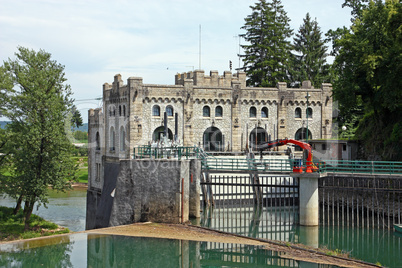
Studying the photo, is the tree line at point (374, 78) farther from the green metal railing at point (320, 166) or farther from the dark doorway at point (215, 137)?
the dark doorway at point (215, 137)

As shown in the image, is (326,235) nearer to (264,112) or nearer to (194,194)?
(194,194)

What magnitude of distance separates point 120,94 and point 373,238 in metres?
28.5

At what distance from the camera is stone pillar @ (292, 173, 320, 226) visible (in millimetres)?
32562

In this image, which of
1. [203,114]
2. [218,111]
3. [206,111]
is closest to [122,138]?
[203,114]

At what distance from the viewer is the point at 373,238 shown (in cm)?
3038

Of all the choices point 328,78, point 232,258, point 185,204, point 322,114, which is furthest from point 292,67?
point 232,258

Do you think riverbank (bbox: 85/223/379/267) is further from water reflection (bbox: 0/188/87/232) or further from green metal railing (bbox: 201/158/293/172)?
water reflection (bbox: 0/188/87/232)

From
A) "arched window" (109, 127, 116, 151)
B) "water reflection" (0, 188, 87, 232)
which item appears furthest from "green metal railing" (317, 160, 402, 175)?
"water reflection" (0, 188, 87, 232)

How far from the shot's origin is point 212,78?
53.0m

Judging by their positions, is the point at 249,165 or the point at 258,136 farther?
the point at 258,136

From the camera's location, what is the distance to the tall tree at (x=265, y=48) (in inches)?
2808

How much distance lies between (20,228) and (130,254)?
16451mm

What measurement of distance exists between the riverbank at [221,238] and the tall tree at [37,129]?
907 centimetres

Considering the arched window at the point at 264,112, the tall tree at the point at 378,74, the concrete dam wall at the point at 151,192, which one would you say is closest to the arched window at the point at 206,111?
the arched window at the point at 264,112
